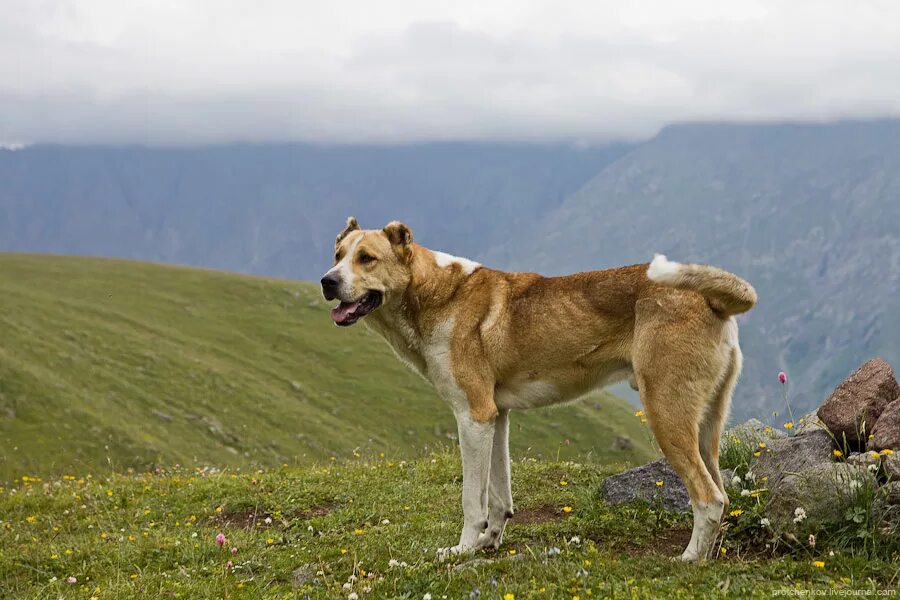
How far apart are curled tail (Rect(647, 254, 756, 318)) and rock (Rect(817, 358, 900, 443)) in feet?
10.4

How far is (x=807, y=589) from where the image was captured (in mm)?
7863

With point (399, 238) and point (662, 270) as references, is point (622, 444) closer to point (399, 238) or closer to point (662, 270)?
point (399, 238)

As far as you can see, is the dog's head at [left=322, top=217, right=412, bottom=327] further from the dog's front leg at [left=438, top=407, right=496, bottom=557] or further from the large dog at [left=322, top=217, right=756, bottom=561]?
the dog's front leg at [left=438, top=407, right=496, bottom=557]

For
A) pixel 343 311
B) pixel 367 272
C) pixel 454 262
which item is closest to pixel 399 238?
pixel 367 272

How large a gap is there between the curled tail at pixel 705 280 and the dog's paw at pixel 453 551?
3395 millimetres

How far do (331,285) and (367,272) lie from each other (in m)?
0.43

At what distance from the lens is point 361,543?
428 inches

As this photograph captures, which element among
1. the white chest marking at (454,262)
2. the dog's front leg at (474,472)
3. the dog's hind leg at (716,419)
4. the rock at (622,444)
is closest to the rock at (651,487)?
the dog's hind leg at (716,419)

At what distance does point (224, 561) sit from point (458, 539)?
2.68 m

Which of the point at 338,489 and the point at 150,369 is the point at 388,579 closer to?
the point at 338,489

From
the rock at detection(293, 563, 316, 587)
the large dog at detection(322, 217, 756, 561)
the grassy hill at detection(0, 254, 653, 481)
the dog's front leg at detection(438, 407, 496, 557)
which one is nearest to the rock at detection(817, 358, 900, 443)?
the large dog at detection(322, 217, 756, 561)

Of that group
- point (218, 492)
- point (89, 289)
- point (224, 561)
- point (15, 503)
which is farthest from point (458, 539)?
point (89, 289)

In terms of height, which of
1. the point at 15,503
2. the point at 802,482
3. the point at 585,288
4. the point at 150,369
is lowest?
the point at 150,369

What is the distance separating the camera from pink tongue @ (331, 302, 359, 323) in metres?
10.0
